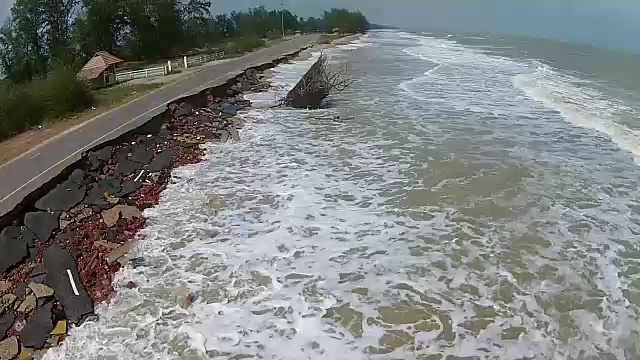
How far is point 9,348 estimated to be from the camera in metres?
8.04

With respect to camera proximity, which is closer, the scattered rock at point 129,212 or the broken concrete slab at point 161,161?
the scattered rock at point 129,212

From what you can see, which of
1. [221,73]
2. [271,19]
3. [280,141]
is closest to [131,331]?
[280,141]

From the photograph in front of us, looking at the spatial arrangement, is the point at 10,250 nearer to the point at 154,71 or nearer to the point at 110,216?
the point at 110,216

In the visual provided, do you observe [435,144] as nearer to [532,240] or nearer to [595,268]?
[532,240]

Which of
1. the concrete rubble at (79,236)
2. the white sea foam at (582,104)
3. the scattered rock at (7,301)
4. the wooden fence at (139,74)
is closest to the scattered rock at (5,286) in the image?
the concrete rubble at (79,236)

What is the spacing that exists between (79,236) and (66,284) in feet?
7.18

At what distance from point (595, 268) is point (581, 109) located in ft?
61.3

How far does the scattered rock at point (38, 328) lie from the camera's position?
26.6ft

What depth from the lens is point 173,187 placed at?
14.7m

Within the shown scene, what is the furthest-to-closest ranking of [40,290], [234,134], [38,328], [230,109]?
1. [230,109]
2. [234,134]
3. [40,290]
4. [38,328]

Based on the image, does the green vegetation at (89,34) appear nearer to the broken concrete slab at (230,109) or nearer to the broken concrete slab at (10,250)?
the broken concrete slab at (230,109)

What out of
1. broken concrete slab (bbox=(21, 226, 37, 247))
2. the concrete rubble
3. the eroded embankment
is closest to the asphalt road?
the eroded embankment

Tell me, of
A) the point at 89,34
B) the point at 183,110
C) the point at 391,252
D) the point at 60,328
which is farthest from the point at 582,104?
the point at 89,34

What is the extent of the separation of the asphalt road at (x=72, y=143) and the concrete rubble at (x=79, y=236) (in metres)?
0.42
